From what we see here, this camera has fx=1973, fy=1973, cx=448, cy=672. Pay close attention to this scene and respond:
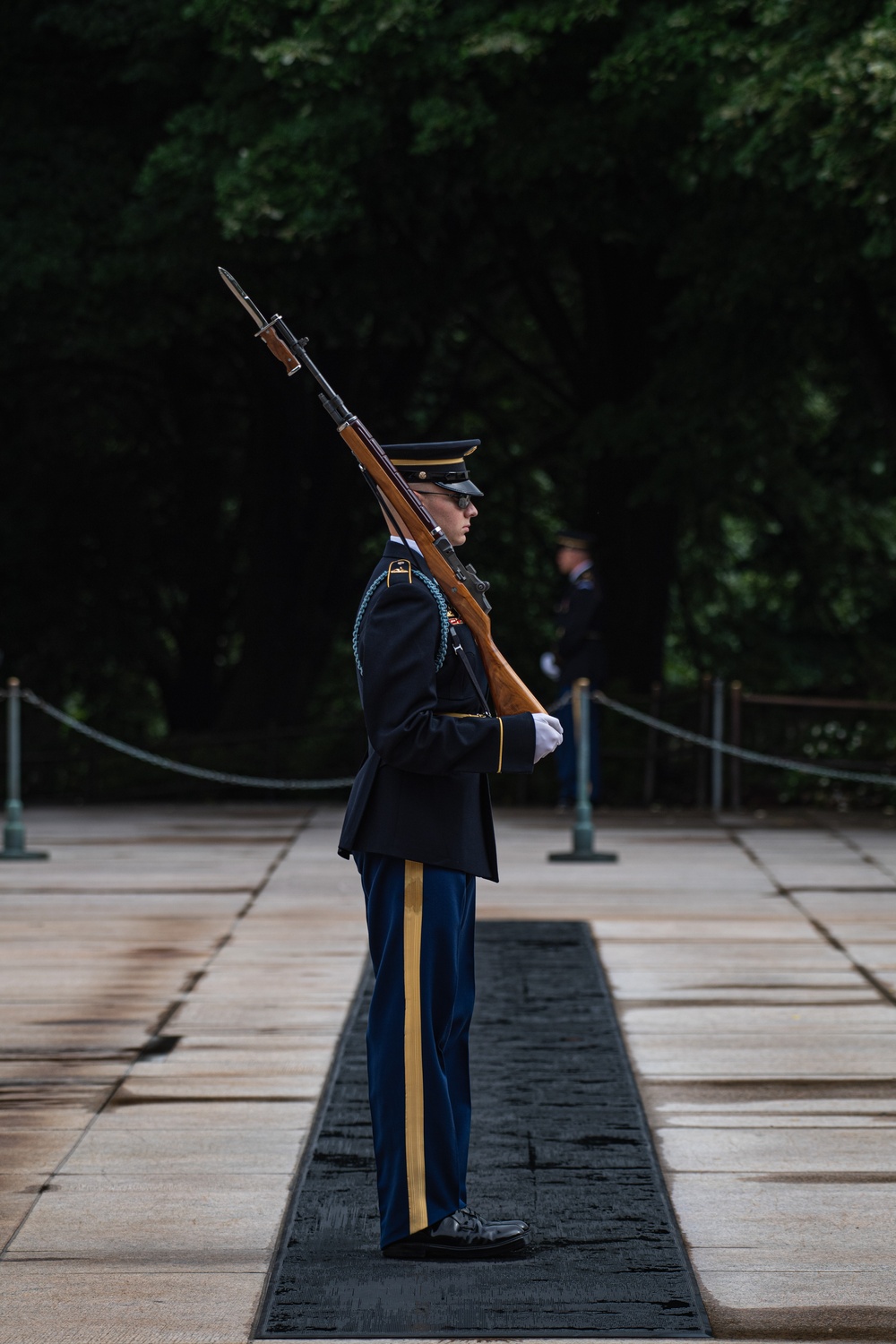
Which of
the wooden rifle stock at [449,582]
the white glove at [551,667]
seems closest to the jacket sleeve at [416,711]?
the wooden rifle stock at [449,582]

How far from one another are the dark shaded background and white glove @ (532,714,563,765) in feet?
25.3

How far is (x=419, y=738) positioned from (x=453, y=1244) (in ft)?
3.89

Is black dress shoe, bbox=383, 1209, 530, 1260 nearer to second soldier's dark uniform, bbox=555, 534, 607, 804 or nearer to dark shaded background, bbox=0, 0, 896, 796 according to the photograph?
dark shaded background, bbox=0, 0, 896, 796

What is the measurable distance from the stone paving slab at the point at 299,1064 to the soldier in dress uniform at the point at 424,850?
46 centimetres

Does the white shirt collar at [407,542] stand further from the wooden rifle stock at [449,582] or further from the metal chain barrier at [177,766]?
the metal chain barrier at [177,766]

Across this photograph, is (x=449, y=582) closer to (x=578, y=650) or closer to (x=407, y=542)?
(x=407, y=542)

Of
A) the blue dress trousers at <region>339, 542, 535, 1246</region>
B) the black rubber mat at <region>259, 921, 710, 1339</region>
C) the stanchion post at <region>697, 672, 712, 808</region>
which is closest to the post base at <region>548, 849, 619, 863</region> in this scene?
the stanchion post at <region>697, 672, 712, 808</region>

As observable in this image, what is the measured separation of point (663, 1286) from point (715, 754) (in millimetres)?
12385

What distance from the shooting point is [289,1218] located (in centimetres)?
498

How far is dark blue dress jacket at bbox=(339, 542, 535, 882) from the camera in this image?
14.9 ft

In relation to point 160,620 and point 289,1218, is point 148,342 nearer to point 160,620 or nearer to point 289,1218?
point 160,620

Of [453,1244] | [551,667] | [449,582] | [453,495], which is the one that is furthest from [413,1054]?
[551,667]

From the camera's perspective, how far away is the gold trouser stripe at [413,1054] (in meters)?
4.57

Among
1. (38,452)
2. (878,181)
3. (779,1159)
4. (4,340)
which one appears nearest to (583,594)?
(878,181)
